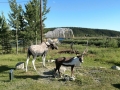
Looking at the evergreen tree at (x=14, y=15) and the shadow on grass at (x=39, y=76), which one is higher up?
the evergreen tree at (x=14, y=15)

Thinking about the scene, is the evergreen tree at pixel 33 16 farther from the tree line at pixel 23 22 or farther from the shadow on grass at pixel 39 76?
the shadow on grass at pixel 39 76

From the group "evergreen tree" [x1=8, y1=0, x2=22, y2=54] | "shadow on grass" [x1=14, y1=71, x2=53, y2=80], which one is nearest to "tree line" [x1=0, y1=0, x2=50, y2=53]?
"evergreen tree" [x1=8, y1=0, x2=22, y2=54]

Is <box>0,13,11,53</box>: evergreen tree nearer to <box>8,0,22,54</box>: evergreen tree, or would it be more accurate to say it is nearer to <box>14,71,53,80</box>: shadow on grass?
<box>8,0,22,54</box>: evergreen tree

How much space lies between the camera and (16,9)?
109ft

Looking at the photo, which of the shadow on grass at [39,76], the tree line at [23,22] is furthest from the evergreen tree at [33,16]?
the shadow on grass at [39,76]

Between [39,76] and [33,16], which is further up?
[33,16]

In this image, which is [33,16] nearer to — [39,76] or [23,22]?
[23,22]

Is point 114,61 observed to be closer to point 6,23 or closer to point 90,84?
point 90,84

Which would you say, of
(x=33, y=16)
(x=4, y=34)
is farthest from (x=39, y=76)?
(x=4, y=34)

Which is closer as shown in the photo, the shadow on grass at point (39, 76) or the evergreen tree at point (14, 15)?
the shadow on grass at point (39, 76)

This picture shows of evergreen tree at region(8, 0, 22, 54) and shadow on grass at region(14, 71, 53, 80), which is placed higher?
evergreen tree at region(8, 0, 22, 54)

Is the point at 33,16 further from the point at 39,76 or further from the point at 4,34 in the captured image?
the point at 39,76

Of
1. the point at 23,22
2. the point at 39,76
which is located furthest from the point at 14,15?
the point at 39,76

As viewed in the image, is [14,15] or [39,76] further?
[14,15]
